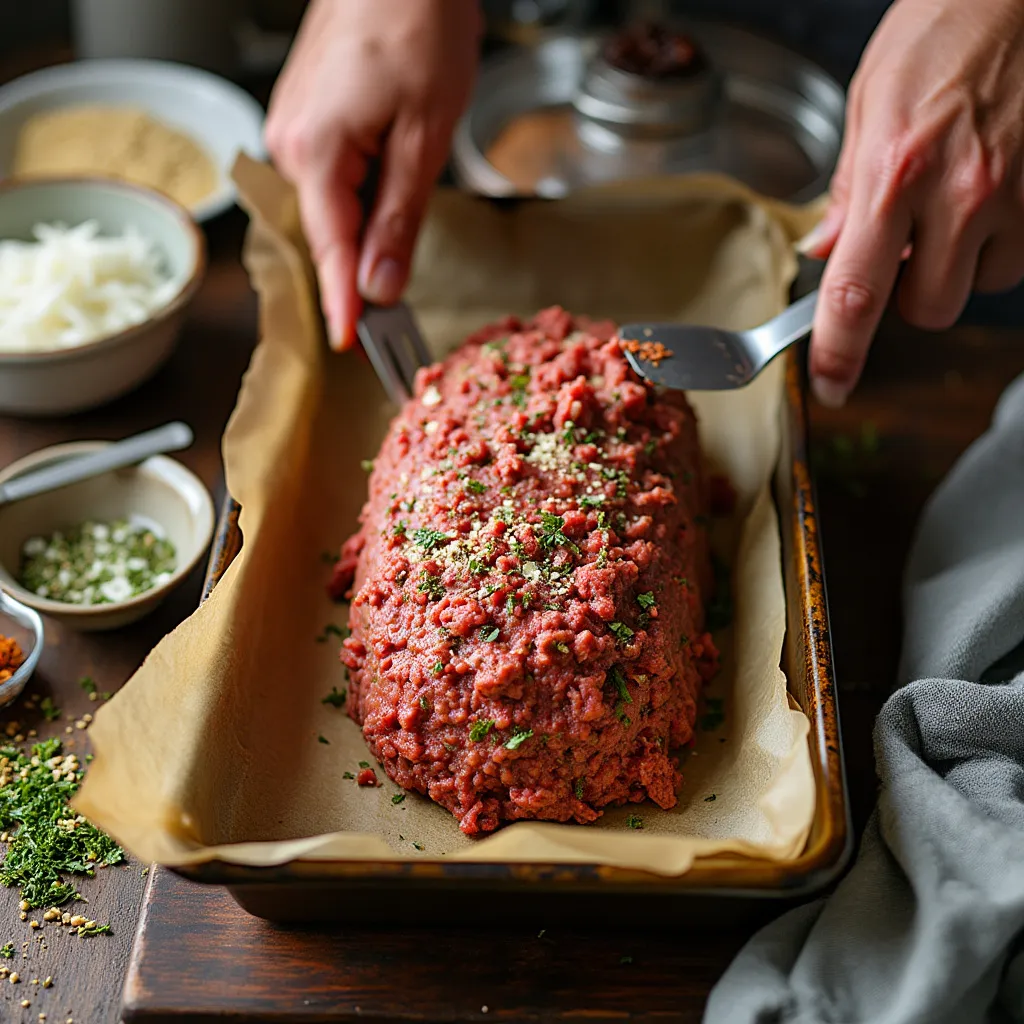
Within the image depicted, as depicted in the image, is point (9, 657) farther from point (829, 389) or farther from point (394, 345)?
point (829, 389)

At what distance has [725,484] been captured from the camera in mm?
3561

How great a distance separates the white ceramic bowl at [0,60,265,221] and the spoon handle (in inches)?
62.5

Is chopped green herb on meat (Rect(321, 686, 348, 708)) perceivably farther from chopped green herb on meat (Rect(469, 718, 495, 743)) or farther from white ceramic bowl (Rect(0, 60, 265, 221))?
white ceramic bowl (Rect(0, 60, 265, 221))

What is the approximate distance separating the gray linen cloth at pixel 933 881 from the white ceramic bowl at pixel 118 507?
1760 millimetres

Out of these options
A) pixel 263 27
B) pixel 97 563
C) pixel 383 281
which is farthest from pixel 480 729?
pixel 263 27

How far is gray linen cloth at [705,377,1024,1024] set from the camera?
2.27 m

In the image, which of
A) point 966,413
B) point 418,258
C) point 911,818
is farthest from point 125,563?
point 966,413

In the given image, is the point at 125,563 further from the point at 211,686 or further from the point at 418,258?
the point at 418,258

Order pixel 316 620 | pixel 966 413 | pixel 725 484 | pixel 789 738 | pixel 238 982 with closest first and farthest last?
pixel 238 982
pixel 789 738
pixel 316 620
pixel 725 484
pixel 966 413

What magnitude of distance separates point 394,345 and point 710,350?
0.96 metres

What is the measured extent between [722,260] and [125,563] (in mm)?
2118

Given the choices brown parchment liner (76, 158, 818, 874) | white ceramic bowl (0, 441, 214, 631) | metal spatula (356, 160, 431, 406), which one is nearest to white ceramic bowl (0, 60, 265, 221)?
brown parchment liner (76, 158, 818, 874)

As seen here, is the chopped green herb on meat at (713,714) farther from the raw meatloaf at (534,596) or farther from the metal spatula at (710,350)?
the metal spatula at (710,350)

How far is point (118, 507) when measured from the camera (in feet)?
11.4
